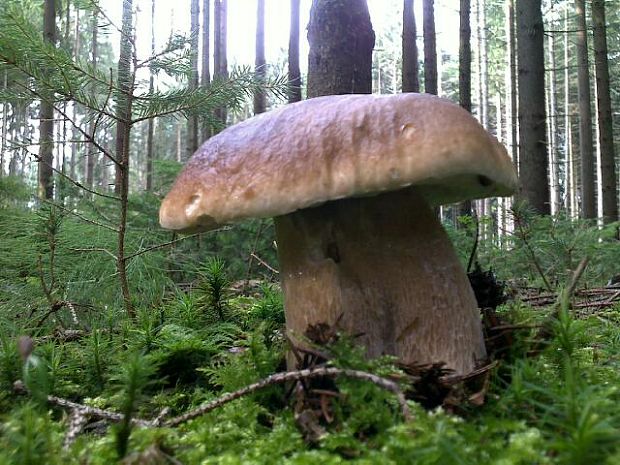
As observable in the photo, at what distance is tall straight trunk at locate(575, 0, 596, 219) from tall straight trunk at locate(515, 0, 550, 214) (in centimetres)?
468

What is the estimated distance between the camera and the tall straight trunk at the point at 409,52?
857cm

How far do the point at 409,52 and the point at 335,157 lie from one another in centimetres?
828

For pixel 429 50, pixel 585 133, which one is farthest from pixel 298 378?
pixel 585 133

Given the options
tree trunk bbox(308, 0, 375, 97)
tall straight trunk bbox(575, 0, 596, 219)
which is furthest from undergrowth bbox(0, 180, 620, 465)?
tall straight trunk bbox(575, 0, 596, 219)

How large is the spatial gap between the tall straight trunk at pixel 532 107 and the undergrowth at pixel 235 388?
3.87m

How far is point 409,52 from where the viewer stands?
29.3ft

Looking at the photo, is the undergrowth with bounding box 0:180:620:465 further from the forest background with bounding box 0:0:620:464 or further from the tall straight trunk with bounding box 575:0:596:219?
the tall straight trunk with bounding box 575:0:596:219

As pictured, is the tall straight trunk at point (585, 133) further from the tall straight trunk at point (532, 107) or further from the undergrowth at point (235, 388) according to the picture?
A: the undergrowth at point (235, 388)

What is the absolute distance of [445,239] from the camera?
182 centimetres

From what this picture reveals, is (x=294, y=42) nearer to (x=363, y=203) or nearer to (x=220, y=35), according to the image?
(x=220, y=35)

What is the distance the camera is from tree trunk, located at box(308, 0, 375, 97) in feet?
12.0

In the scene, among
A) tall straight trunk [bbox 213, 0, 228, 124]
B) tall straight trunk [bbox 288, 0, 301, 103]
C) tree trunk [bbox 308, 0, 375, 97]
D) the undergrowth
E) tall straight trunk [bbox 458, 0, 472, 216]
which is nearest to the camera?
the undergrowth

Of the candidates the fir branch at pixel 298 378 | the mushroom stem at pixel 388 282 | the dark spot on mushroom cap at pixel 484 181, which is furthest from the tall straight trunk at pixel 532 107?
the fir branch at pixel 298 378

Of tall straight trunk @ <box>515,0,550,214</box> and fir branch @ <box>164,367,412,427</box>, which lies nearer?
fir branch @ <box>164,367,412,427</box>
